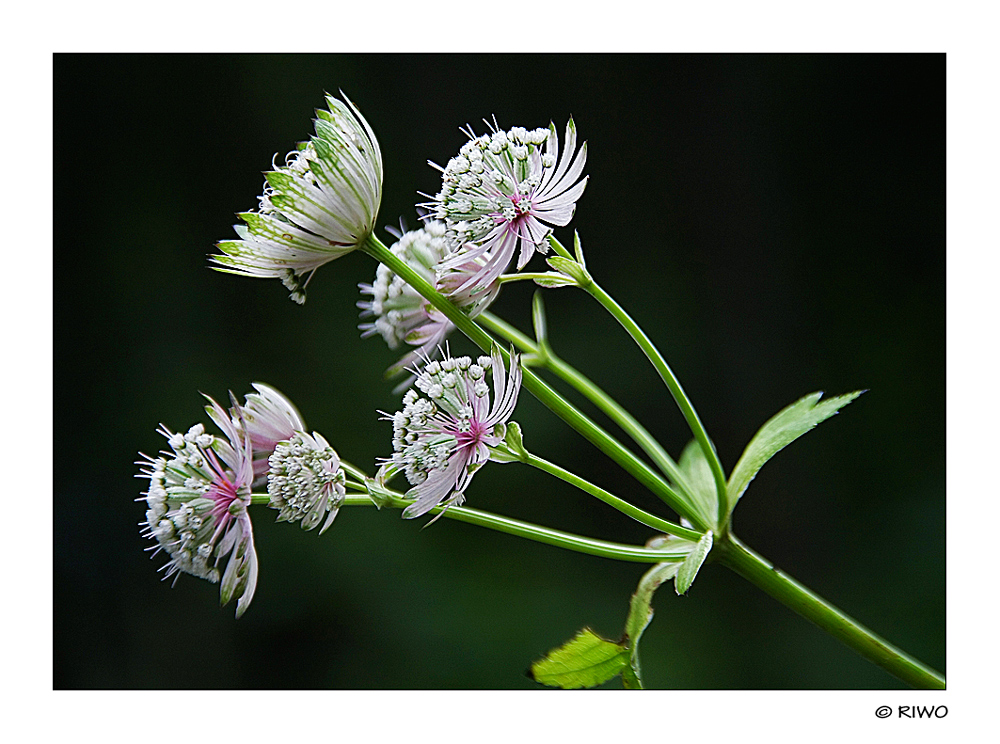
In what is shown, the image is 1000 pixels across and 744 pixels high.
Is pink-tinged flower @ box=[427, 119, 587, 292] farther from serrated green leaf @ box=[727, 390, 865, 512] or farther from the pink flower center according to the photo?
serrated green leaf @ box=[727, 390, 865, 512]

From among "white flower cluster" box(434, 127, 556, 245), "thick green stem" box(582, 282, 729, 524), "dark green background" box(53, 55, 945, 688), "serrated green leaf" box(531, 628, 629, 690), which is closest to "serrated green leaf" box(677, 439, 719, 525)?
"thick green stem" box(582, 282, 729, 524)

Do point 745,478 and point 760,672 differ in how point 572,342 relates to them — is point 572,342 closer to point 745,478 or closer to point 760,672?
point 760,672

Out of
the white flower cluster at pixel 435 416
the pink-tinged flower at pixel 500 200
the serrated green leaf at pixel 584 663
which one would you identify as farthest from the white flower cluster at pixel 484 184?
the serrated green leaf at pixel 584 663

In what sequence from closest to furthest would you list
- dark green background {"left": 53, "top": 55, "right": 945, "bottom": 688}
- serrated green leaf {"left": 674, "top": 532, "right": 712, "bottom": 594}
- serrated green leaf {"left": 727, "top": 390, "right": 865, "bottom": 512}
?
1. serrated green leaf {"left": 674, "top": 532, "right": 712, "bottom": 594}
2. serrated green leaf {"left": 727, "top": 390, "right": 865, "bottom": 512}
3. dark green background {"left": 53, "top": 55, "right": 945, "bottom": 688}

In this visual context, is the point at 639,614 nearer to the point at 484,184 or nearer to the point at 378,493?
the point at 378,493

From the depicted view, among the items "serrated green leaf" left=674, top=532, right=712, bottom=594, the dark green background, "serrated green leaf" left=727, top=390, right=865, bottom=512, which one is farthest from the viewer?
the dark green background

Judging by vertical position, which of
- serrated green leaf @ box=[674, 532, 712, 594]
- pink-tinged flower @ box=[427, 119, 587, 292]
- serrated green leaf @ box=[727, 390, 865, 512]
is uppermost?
pink-tinged flower @ box=[427, 119, 587, 292]
